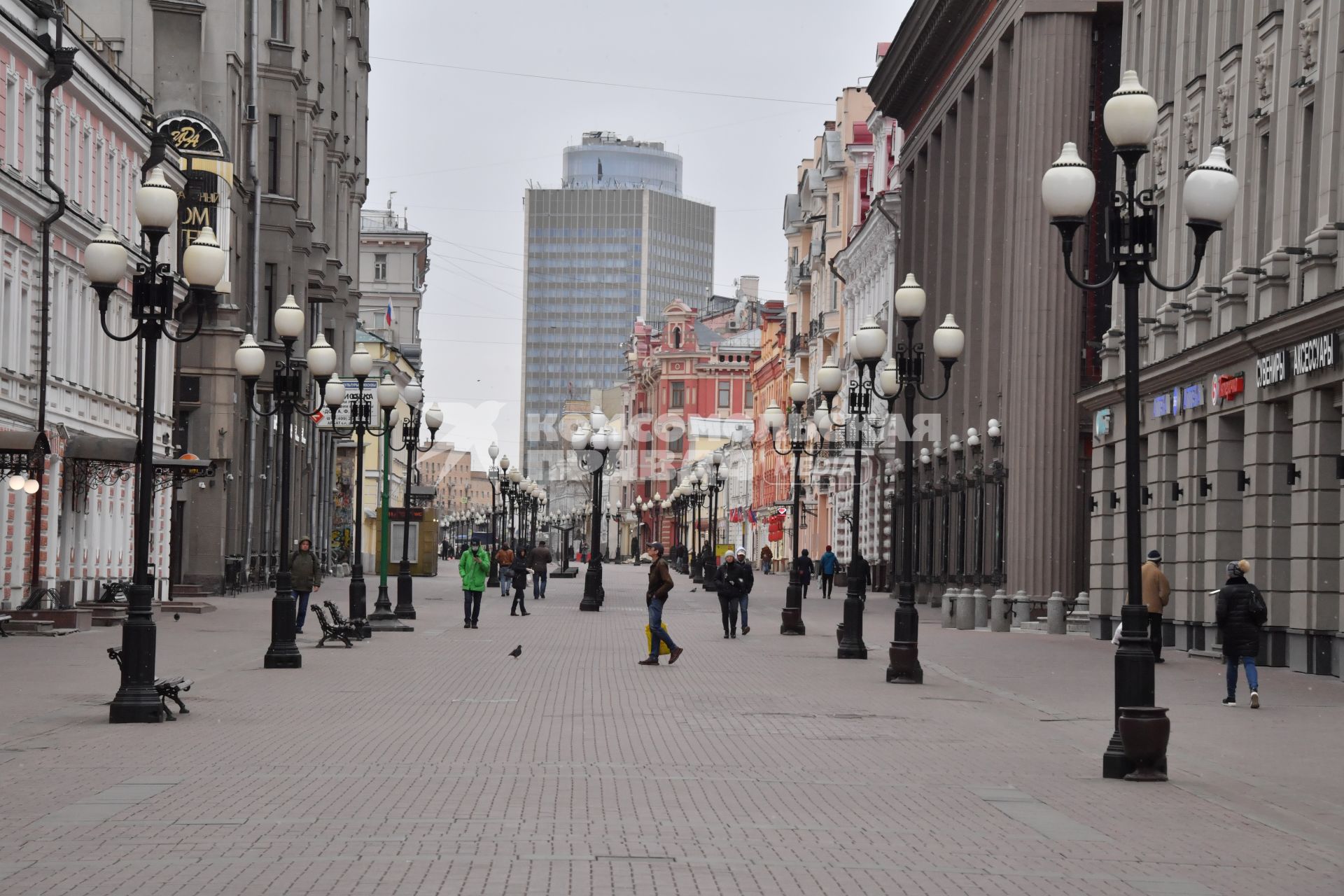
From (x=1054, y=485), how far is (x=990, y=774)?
1247 inches

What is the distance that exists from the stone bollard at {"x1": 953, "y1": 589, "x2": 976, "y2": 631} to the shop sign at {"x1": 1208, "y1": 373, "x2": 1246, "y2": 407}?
12.4 meters

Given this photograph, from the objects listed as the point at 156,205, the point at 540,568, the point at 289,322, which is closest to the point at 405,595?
the point at 289,322

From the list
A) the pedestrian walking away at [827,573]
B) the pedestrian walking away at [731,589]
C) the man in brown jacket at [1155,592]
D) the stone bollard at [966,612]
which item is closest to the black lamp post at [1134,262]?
Result: the man in brown jacket at [1155,592]

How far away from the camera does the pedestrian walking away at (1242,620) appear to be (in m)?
21.3

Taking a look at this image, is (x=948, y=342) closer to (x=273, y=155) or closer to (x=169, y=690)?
(x=169, y=690)

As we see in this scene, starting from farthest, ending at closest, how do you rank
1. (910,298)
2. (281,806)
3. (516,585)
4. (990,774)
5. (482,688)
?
(516,585)
(910,298)
(482,688)
(990,774)
(281,806)

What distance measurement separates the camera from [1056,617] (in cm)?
4069

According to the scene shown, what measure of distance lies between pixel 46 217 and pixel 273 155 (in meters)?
24.8

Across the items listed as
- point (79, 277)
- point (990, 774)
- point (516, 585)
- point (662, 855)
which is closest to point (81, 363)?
point (79, 277)

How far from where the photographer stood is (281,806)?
496 inches

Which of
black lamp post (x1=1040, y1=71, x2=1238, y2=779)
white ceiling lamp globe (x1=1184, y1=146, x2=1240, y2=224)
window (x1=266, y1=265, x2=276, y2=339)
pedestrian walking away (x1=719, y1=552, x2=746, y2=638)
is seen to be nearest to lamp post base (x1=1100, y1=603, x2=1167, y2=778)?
black lamp post (x1=1040, y1=71, x2=1238, y2=779)

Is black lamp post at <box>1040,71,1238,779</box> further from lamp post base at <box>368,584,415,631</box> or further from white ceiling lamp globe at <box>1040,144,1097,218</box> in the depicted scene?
lamp post base at <box>368,584,415,631</box>

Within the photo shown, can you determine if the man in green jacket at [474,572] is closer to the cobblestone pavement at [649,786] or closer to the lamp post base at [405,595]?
the lamp post base at [405,595]

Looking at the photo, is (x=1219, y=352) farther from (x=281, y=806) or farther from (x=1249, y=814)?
(x=281, y=806)
